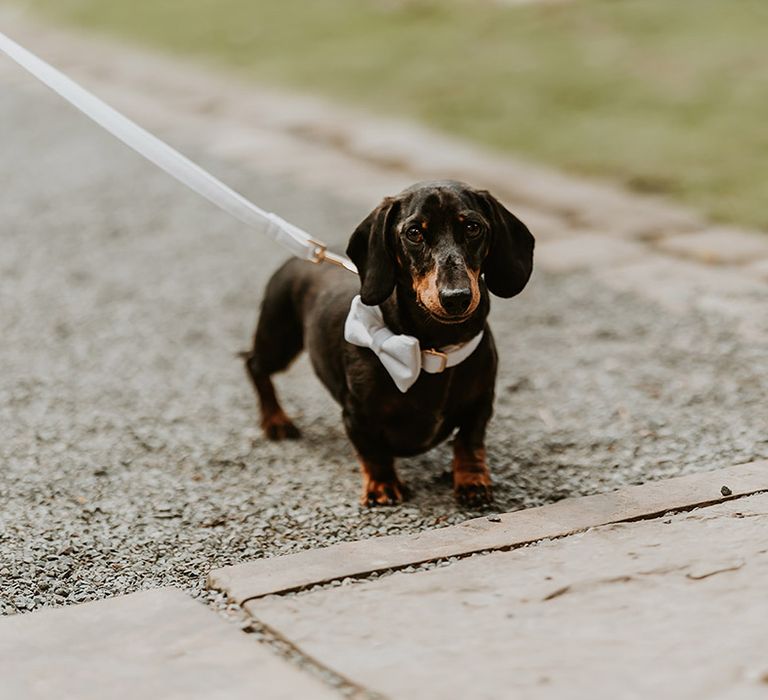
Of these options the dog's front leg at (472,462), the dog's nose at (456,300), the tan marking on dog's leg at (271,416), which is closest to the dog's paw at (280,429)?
the tan marking on dog's leg at (271,416)

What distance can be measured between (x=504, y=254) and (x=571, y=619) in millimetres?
940

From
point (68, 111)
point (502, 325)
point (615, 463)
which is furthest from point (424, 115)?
point (615, 463)

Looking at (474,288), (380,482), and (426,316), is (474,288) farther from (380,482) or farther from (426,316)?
(380,482)

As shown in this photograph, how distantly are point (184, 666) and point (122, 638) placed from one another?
0.18m

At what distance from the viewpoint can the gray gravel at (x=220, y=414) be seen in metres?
2.80

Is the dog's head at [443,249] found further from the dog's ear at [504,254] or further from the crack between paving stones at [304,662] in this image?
the crack between paving stones at [304,662]

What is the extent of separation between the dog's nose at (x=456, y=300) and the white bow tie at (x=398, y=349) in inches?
7.3

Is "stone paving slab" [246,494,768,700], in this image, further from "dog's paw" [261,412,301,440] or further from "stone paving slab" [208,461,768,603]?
"dog's paw" [261,412,301,440]

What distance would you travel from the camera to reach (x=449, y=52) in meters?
8.41

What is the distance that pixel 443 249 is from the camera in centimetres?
265

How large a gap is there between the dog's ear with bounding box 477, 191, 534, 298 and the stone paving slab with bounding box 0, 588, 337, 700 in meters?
0.98

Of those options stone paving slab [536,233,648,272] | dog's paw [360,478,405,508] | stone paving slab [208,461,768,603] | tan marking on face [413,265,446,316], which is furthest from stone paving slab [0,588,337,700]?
stone paving slab [536,233,648,272]

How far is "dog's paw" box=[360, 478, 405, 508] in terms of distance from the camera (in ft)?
9.51

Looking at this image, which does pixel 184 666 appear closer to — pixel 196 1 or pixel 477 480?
pixel 477 480
